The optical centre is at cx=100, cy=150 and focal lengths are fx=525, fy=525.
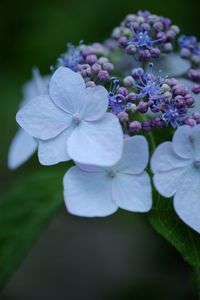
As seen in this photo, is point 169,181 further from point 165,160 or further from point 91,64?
point 91,64

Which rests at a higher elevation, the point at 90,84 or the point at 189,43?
the point at 90,84

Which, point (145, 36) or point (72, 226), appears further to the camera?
point (72, 226)

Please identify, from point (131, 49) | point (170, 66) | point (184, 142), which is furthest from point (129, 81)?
point (170, 66)

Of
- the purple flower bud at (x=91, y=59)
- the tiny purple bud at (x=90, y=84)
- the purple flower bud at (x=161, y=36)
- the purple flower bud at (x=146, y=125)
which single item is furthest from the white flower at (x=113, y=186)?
the purple flower bud at (x=161, y=36)

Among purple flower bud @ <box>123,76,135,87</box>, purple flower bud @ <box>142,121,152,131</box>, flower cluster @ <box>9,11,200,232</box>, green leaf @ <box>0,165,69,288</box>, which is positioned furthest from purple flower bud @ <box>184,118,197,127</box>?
green leaf @ <box>0,165,69,288</box>

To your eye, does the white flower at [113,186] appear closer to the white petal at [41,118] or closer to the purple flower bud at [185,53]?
the white petal at [41,118]

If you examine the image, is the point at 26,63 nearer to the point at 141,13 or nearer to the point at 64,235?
the point at 64,235

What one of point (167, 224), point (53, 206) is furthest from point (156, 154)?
point (53, 206)
